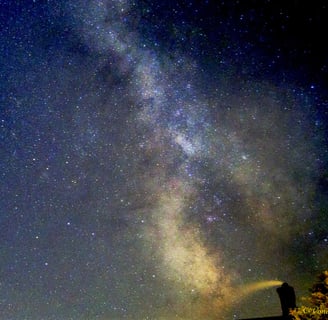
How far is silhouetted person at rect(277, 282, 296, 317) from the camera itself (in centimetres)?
1997

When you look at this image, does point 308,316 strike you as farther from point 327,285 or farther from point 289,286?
point 289,286

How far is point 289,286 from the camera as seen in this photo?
2027 cm

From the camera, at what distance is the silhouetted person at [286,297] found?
20.0m

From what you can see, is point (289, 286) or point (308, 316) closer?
point (308, 316)

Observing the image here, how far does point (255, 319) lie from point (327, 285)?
8.52 meters

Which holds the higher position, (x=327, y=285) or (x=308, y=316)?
(x=327, y=285)

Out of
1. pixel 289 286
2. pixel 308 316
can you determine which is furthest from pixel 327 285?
pixel 289 286

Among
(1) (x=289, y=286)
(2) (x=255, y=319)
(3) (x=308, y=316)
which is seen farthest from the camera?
(2) (x=255, y=319)

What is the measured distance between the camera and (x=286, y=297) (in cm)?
2008

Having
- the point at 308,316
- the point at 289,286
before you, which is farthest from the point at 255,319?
the point at 308,316

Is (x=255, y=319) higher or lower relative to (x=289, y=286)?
lower

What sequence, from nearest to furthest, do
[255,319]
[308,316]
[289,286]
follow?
[308,316] → [289,286] → [255,319]

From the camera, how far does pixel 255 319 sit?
2236cm

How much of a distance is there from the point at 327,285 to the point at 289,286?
5051 mm
